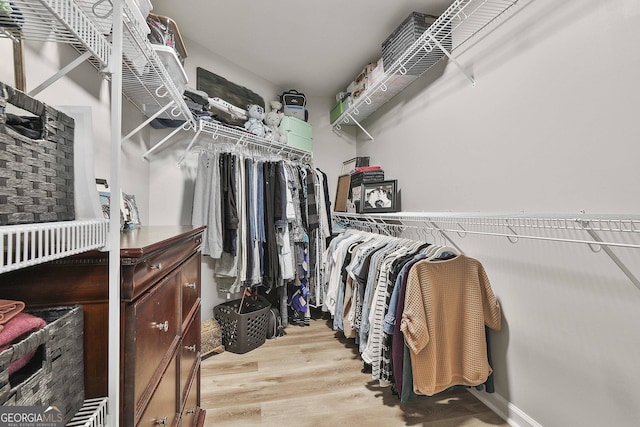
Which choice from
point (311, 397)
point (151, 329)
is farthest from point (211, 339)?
point (151, 329)

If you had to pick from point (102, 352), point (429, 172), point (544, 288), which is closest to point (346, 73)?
point (429, 172)

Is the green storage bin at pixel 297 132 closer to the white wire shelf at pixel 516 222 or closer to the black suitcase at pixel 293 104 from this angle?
the black suitcase at pixel 293 104

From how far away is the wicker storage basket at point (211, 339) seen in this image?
2.14 m

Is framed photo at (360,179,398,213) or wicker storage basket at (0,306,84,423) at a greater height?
framed photo at (360,179,398,213)

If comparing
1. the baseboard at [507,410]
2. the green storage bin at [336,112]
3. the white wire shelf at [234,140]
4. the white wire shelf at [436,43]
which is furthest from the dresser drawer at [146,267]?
the green storage bin at [336,112]

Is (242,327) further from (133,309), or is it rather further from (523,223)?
(523,223)

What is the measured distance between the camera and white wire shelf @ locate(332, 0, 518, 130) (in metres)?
1.56

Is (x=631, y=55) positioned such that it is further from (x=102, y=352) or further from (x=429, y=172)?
(x=102, y=352)

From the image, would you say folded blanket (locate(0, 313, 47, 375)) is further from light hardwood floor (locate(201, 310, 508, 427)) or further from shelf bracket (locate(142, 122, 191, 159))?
shelf bracket (locate(142, 122, 191, 159))

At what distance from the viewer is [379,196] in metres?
2.47

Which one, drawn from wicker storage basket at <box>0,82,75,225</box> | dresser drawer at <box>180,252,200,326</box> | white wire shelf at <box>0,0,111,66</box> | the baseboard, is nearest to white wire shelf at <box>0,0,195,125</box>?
white wire shelf at <box>0,0,111,66</box>

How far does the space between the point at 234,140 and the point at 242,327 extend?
1573 millimetres

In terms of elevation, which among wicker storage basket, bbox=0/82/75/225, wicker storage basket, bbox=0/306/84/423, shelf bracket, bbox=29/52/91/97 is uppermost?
shelf bracket, bbox=29/52/91/97

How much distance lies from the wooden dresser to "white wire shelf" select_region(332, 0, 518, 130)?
1.74 m
